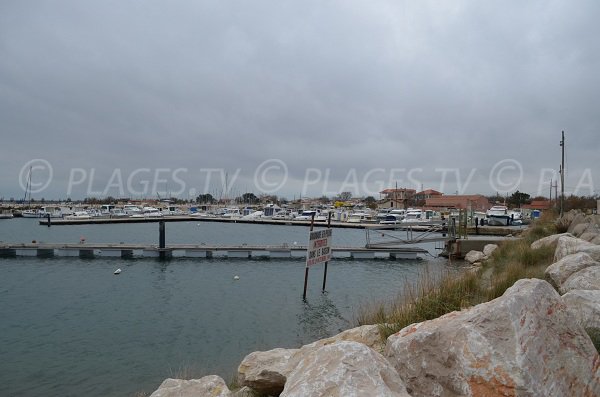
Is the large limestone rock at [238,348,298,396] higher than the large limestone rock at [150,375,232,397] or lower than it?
higher

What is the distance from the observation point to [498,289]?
771cm

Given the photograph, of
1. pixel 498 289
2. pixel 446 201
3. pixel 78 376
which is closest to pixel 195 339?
pixel 78 376

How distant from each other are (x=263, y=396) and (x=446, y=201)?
10990cm

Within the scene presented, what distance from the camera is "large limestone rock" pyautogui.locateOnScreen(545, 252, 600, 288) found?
6922mm

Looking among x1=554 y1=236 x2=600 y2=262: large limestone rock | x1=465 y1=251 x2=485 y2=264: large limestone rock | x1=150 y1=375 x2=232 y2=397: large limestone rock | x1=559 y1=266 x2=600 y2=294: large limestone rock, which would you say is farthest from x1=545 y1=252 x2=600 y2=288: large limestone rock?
x1=465 y1=251 x2=485 y2=264: large limestone rock

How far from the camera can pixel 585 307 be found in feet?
14.9

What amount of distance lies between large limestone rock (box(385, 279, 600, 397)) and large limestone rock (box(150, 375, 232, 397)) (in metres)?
2.46

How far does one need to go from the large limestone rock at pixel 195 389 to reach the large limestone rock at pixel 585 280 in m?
5.18

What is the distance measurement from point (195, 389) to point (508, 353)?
3.80 metres

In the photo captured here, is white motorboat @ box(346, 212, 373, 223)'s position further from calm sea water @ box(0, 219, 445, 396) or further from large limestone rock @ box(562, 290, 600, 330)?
large limestone rock @ box(562, 290, 600, 330)

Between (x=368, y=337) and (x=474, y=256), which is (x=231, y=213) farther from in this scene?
(x=368, y=337)

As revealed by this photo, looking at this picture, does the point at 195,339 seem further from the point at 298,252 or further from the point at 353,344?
the point at 298,252

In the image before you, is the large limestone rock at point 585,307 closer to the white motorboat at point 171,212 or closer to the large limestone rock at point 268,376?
the large limestone rock at point 268,376

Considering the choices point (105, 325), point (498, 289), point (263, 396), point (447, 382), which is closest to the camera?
point (447, 382)
